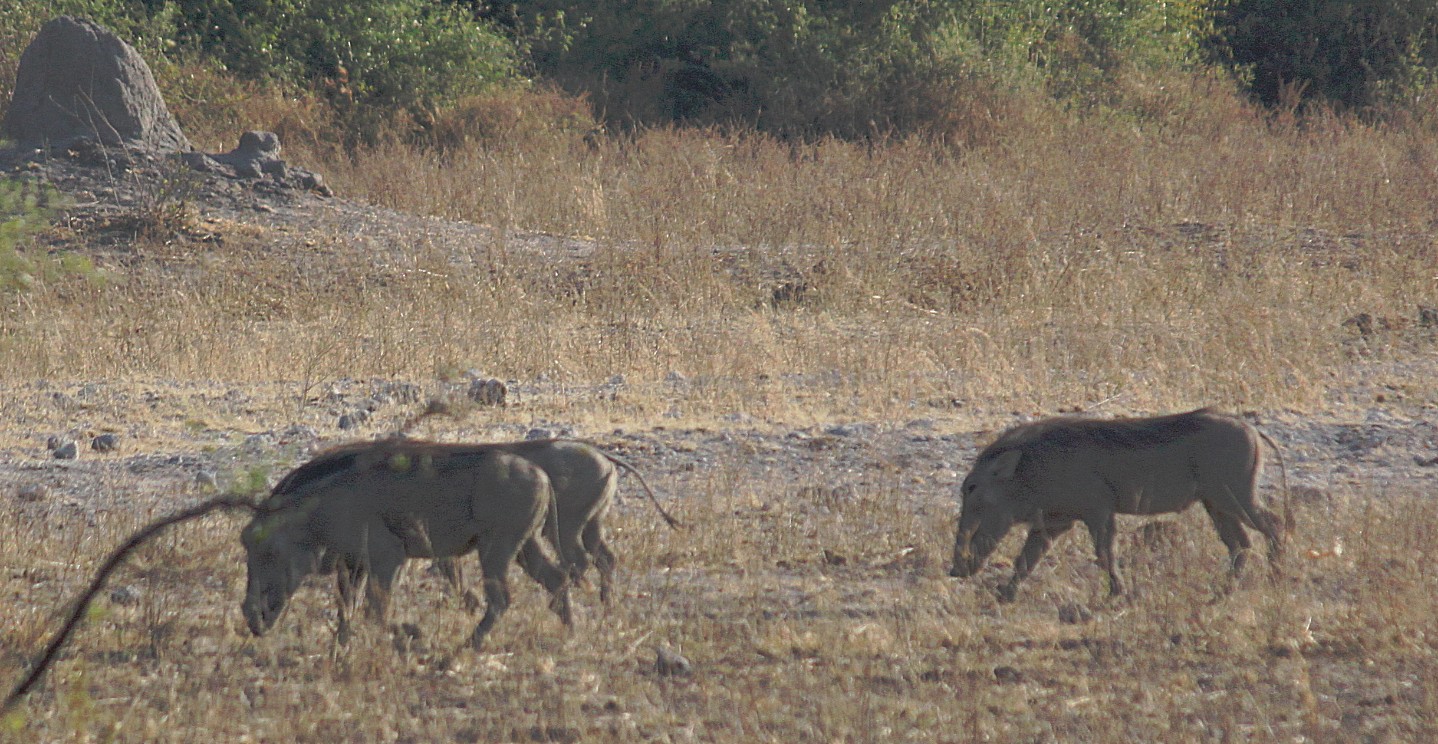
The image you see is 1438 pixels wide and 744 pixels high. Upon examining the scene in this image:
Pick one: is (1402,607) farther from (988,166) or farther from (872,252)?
(988,166)

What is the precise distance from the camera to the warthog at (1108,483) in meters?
4.19

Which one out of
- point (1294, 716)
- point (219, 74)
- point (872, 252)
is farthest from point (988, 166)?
point (1294, 716)

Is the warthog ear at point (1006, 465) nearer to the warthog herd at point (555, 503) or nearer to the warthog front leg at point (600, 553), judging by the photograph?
the warthog herd at point (555, 503)

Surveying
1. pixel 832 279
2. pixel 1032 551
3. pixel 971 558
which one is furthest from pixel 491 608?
pixel 832 279

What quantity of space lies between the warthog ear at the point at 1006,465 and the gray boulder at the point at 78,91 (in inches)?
390

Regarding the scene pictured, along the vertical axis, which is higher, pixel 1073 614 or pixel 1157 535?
pixel 1073 614

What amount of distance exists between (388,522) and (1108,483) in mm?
1971

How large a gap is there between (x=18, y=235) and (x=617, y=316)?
5.97 meters

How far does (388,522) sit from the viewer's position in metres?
3.73

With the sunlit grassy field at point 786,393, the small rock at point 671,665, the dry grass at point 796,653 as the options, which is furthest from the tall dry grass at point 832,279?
the small rock at point 671,665

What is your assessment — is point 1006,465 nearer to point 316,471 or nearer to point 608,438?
point 316,471

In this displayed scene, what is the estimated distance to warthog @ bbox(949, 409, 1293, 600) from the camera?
4.19 m

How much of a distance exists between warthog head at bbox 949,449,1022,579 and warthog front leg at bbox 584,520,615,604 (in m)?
0.96

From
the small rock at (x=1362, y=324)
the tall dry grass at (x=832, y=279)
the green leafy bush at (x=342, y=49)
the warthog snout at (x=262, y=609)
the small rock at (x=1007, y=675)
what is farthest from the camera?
the green leafy bush at (x=342, y=49)
